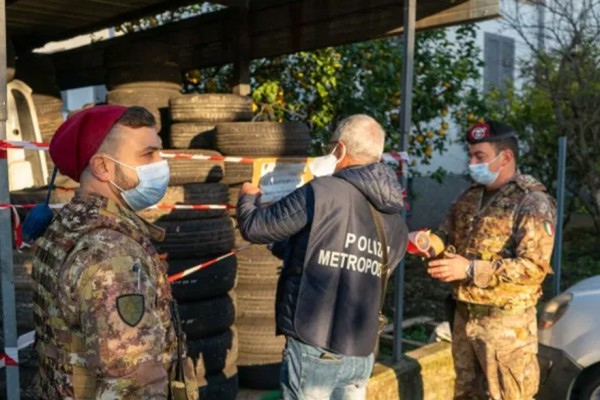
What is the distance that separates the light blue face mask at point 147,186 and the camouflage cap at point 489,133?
6.88ft

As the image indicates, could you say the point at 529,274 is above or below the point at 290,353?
above

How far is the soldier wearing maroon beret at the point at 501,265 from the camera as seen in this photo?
12.3ft

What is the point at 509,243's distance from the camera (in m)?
3.84

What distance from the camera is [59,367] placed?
7.05 feet

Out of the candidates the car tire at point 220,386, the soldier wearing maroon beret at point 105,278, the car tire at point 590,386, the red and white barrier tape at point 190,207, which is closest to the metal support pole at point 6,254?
the soldier wearing maroon beret at point 105,278

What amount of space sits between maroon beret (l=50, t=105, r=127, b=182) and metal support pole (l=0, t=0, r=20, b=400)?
984 mm

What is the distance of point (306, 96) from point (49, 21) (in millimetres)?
3127

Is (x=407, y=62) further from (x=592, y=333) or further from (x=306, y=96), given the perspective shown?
(x=306, y=96)

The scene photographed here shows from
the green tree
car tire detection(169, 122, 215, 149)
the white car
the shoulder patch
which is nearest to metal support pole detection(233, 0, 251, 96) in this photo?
the green tree

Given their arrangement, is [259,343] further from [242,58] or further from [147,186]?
[242,58]

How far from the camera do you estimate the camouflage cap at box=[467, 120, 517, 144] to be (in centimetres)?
392

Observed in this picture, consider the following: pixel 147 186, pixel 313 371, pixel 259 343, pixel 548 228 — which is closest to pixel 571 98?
pixel 259 343

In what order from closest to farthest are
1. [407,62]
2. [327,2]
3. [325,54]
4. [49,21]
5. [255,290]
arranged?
[407,62]
[255,290]
[327,2]
[49,21]
[325,54]

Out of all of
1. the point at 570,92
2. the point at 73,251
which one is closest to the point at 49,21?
the point at 73,251
